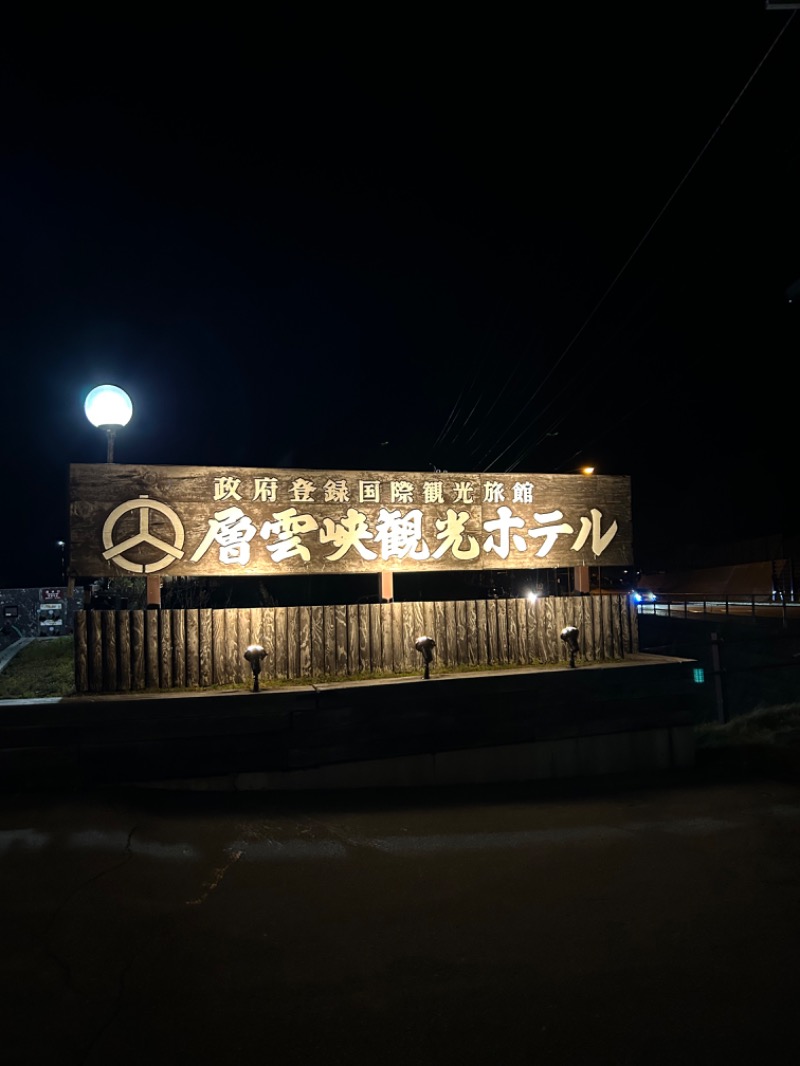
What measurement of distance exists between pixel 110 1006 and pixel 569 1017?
2078mm

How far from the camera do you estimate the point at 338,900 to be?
4590 mm

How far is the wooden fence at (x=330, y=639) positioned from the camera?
345 inches

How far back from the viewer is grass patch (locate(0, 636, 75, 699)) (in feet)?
31.3

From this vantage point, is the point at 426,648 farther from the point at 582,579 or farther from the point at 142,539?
the point at 142,539

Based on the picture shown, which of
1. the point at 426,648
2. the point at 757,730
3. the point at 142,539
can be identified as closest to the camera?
the point at 142,539

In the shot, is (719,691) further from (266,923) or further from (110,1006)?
(110,1006)

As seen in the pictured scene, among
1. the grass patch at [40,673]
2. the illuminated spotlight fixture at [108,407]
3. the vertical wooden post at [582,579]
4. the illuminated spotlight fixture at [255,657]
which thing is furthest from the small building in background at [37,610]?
the vertical wooden post at [582,579]

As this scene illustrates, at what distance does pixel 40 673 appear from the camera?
37.2 feet

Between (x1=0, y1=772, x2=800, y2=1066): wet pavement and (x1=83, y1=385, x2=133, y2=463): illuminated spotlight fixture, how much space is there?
16.0 ft

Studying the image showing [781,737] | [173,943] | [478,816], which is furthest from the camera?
[781,737]

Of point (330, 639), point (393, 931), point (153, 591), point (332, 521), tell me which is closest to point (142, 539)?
point (153, 591)

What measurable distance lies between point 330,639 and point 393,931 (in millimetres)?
5510

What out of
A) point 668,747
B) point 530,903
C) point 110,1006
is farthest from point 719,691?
point 110,1006

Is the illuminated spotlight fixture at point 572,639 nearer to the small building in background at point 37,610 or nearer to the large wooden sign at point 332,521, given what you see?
the large wooden sign at point 332,521
